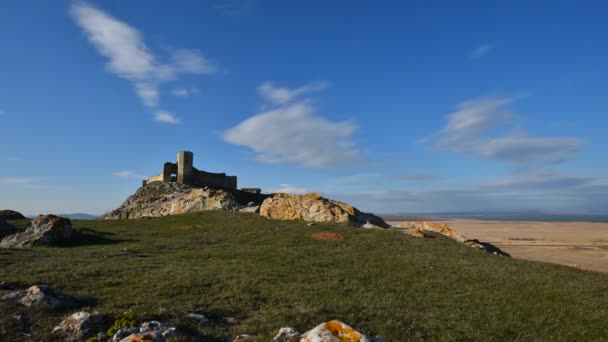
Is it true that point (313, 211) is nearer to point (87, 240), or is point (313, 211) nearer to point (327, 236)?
point (327, 236)

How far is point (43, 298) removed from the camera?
10.9 m

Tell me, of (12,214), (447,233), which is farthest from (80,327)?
(12,214)

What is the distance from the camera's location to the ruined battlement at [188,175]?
71.7m

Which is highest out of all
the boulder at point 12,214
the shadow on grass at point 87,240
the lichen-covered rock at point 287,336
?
the boulder at point 12,214

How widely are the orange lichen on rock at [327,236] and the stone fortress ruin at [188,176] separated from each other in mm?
45151

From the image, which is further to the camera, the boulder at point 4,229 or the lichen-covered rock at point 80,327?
the boulder at point 4,229

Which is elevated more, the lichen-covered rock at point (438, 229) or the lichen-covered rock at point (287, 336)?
the lichen-covered rock at point (438, 229)

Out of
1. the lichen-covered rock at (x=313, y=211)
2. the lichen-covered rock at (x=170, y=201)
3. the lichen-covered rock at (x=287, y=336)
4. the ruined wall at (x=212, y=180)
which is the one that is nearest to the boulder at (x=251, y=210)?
the lichen-covered rock at (x=170, y=201)

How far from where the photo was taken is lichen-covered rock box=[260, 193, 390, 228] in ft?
132

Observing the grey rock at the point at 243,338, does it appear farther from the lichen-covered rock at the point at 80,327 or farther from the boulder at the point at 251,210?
the boulder at the point at 251,210

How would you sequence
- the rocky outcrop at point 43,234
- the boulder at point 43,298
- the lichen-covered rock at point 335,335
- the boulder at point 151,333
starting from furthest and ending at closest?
the rocky outcrop at point 43,234
the boulder at point 43,298
the boulder at point 151,333
the lichen-covered rock at point 335,335

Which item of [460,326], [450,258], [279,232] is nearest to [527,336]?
[460,326]

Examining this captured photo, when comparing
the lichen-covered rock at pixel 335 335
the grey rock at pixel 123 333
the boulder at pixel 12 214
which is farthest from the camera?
the boulder at pixel 12 214

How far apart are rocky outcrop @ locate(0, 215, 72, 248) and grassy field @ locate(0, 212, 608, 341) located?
1473mm
